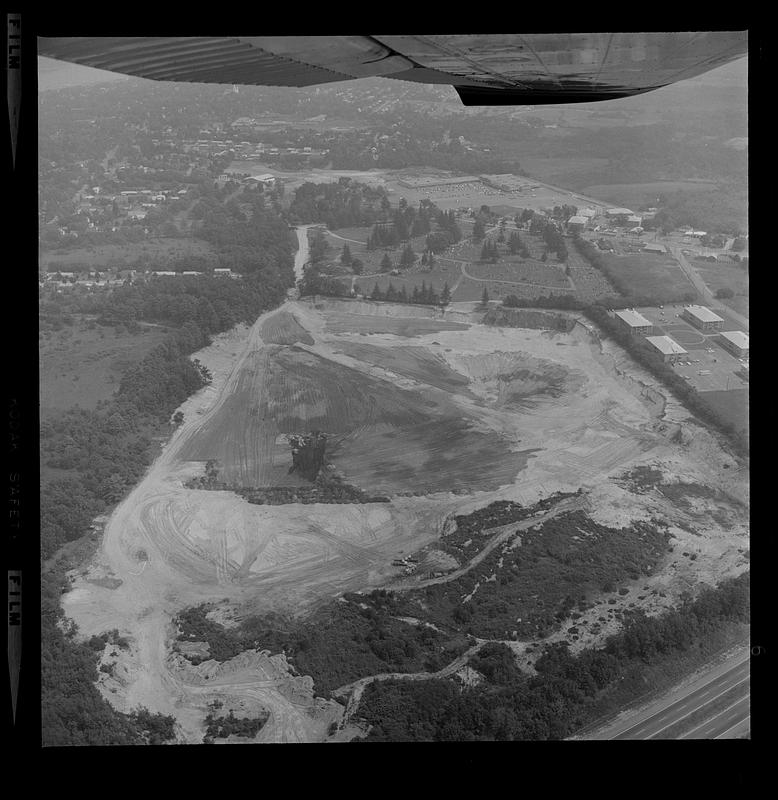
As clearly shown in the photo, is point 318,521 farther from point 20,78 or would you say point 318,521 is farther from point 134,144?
point 20,78

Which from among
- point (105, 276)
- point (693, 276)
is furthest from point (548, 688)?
point (105, 276)

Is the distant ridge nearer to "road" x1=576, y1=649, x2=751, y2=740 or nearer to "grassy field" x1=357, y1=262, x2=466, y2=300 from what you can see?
"grassy field" x1=357, y1=262, x2=466, y2=300

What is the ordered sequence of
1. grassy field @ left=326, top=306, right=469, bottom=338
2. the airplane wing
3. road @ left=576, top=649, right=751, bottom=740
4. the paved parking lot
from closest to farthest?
the airplane wing
road @ left=576, top=649, right=751, bottom=740
the paved parking lot
grassy field @ left=326, top=306, right=469, bottom=338

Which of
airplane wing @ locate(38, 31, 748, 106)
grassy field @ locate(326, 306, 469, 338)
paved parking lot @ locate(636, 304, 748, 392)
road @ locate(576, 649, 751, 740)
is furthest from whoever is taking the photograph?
grassy field @ locate(326, 306, 469, 338)

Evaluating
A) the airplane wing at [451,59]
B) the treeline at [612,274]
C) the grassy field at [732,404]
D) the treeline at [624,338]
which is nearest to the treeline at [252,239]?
the airplane wing at [451,59]

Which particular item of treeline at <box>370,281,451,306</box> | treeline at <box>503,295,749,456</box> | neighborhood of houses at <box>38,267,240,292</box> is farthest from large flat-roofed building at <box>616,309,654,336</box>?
neighborhood of houses at <box>38,267,240,292</box>
